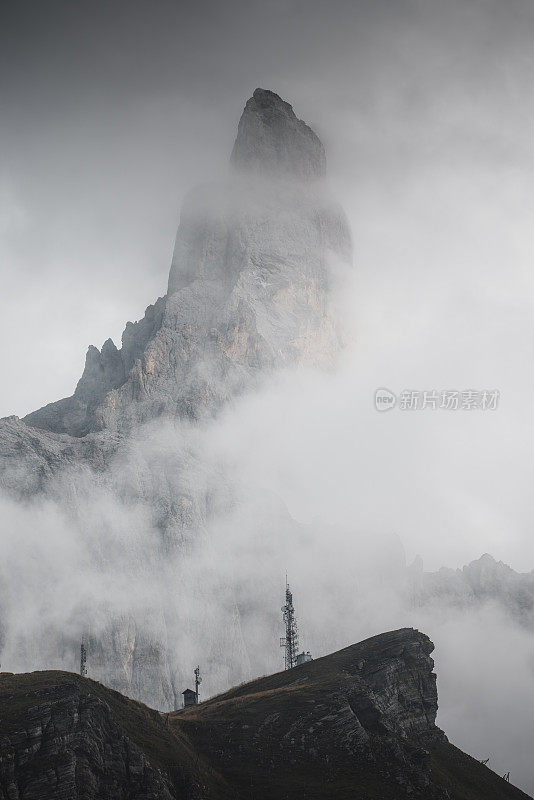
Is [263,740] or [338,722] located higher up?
[338,722]

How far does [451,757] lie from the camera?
103 metres

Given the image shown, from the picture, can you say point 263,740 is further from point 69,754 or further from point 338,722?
point 69,754

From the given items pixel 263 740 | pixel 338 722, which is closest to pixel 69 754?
pixel 263 740

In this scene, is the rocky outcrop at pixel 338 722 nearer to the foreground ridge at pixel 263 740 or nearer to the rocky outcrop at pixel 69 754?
the foreground ridge at pixel 263 740

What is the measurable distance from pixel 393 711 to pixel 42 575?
11881 cm

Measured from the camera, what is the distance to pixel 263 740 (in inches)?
3406

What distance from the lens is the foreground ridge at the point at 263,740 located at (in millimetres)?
64625

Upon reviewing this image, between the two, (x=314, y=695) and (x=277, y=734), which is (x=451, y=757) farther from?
(x=277, y=734)

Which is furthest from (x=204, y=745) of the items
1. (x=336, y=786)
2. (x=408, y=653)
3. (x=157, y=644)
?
(x=157, y=644)

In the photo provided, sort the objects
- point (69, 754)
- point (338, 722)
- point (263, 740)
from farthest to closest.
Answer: point (338, 722), point (263, 740), point (69, 754)

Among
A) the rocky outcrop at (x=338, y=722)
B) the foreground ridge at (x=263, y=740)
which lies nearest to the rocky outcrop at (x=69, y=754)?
the foreground ridge at (x=263, y=740)

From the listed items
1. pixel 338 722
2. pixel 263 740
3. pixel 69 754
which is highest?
pixel 338 722

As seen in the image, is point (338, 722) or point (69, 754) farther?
point (338, 722)

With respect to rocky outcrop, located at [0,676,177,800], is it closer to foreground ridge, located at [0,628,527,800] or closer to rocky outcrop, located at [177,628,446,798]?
foreground ridge, located at [0,628,527,800]
